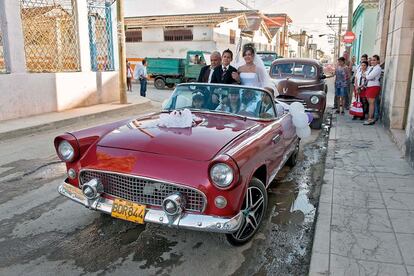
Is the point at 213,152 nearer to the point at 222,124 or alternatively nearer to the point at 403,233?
the point at 222,124

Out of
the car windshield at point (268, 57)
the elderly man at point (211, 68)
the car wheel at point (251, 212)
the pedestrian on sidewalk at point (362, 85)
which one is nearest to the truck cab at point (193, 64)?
the car windshield at point (268, 57)

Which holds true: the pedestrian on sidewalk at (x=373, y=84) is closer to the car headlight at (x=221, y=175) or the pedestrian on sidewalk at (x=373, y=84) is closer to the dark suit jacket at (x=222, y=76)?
the dark suit jacket at (x=222, y=76)

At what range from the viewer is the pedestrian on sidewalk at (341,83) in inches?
423

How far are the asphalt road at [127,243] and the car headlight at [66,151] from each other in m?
0.75

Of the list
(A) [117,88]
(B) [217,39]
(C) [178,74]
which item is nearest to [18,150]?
(A) [117,88]

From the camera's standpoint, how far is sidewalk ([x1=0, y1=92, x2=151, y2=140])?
8.27m

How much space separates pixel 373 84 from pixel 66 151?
792 cm

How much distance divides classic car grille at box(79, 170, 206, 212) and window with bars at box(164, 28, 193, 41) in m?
25.4

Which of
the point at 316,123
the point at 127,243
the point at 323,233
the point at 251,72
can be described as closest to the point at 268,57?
the point at 316,123

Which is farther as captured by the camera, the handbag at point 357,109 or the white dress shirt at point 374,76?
the handbag at point 357,109

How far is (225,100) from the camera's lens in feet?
14.8

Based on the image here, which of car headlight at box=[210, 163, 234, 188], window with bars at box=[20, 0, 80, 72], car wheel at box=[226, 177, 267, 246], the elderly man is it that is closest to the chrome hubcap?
car wheel at box=[226, 177, 267, 246]

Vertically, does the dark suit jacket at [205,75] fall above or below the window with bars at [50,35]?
below

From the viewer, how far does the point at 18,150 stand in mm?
7027
